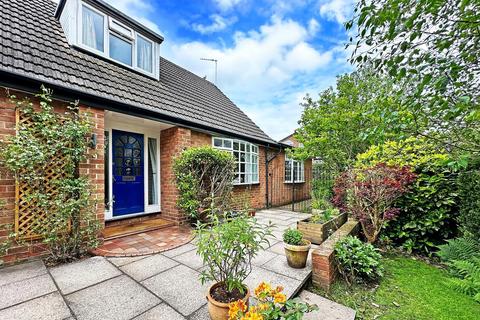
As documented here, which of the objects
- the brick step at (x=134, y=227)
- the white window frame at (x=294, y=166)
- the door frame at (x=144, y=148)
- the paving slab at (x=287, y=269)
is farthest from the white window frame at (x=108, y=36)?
the white window frame at (x=294, y=166)

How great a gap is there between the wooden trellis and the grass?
451 cm

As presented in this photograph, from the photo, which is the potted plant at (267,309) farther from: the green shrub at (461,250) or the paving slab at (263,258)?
the green shrub at (461,250)

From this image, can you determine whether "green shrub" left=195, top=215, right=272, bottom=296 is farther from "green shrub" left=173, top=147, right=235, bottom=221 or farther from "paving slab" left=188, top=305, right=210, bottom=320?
"green shrub" left=173, top=147, right=235, bottom=221

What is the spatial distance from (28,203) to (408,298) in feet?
19.2

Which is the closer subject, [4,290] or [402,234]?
[4,290]

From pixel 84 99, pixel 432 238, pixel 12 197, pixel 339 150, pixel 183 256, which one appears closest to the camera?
pixel 12 197

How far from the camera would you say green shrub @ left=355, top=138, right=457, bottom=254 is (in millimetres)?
4145

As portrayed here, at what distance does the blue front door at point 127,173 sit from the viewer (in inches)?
217

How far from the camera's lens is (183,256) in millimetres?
3637

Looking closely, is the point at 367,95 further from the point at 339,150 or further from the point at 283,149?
the point at 283,149

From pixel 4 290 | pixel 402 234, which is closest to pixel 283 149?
pixel 402 234

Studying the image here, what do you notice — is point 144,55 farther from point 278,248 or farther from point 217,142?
point 278,248

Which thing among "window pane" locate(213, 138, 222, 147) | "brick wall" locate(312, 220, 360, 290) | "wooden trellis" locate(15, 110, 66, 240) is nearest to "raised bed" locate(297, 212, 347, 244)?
"brick wall" locate(312, 220, 360, 290)

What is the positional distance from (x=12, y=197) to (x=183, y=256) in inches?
114
